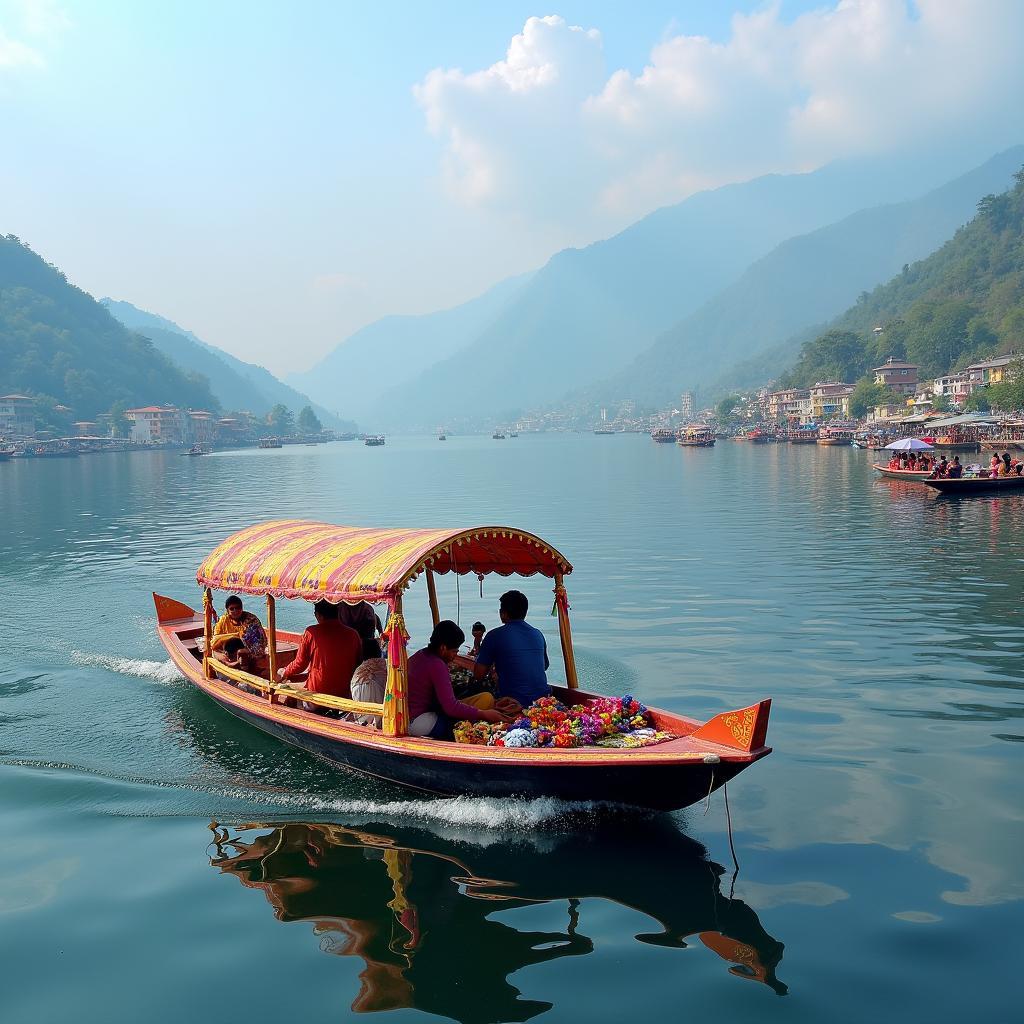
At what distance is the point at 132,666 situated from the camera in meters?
14.1

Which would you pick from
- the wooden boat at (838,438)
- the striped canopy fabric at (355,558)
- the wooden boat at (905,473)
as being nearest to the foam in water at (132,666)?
the striped canopy fabric at (355,558)

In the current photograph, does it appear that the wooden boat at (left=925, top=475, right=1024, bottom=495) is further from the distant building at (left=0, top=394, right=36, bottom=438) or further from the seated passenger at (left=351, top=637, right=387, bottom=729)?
the distant building at (left=0, top=394, right=36, bottom=438)

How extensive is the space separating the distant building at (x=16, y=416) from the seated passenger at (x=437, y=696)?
132119mm

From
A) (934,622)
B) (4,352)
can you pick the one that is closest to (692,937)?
(934,622)

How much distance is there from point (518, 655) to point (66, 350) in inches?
6390

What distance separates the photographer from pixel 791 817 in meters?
8.07

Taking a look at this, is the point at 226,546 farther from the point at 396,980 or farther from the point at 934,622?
the point at 934,622

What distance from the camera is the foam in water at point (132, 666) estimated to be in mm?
13602

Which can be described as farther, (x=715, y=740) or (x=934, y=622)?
(x=934, y=622)

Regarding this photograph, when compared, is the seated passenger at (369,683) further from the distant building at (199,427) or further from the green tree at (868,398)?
the distant building at (199,427)

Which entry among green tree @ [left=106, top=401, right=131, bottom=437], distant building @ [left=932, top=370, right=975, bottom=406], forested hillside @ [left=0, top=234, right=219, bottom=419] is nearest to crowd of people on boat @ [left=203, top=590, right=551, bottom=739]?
distant building @ [left=932, top=370, right=975, bottom=406]

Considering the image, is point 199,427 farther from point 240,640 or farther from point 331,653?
point 331,653

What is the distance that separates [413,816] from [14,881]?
10.7 ft

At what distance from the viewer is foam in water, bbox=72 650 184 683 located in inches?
535
